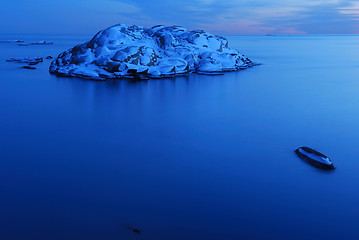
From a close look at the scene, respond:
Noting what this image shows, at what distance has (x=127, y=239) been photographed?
198 inches

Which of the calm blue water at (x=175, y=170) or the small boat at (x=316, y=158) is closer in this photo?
the calm blue water at (x=175, y=170)

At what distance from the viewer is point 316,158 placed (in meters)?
7.80

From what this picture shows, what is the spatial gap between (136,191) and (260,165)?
3.20 meters

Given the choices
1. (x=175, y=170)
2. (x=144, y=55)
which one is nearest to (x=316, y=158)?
(x=175, y=170)

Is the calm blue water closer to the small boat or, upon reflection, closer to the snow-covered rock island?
the small boat

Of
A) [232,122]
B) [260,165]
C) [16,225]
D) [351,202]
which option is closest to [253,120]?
[232,122]

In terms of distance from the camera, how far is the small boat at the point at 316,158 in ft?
24.8

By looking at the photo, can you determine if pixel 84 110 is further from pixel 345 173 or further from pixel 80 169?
pixel 345 173

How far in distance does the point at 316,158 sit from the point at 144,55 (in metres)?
17.5

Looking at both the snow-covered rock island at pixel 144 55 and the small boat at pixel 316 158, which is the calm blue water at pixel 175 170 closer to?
the small boat at pixel 316 158

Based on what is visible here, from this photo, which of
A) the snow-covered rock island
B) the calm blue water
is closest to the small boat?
the calm blue water

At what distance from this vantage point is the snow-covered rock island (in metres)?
22.4

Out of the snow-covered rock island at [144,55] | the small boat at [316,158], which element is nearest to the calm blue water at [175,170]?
the small boat at [316,158]

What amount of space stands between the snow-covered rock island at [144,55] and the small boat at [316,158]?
1552cm
